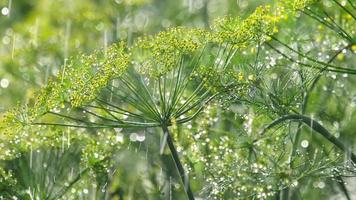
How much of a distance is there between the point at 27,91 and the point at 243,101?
445cm

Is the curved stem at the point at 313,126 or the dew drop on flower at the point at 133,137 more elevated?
the dew drop on flower at the point at 133,137

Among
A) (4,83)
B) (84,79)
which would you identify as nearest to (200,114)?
(84,79)

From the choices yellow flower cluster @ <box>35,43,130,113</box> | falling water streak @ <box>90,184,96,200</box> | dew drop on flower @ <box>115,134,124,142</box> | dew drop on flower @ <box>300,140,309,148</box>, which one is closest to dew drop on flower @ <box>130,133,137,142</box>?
dew drop on flower @ <box>115,134,124,142</box>

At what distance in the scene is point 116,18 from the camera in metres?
14.5

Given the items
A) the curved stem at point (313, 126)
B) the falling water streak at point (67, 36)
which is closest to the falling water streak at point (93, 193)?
the curved stem at point (313, 126)

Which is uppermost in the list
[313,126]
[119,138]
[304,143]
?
[119,138]

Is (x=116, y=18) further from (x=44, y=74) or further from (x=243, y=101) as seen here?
(x=243, y=101)

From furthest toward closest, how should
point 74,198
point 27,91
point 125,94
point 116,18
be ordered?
point 116,18 < point 27,91 < point 74,198 < point 125,94

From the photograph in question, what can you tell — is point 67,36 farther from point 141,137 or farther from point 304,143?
point 304,143

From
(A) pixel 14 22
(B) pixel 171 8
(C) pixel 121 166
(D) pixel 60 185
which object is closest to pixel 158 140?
(C) pixel 121 166

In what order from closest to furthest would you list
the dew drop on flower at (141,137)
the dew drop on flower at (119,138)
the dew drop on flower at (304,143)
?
the dew drop on flower at (304,143), the dew drop on flower at (119,138), the dew drop on flower at (141,137)

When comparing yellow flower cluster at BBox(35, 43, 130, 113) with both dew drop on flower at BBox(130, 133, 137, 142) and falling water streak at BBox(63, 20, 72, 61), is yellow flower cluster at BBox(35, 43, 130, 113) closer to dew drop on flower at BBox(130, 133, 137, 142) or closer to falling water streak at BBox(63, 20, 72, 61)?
dew drop on flower at BBox(130, 133, 137, 142)

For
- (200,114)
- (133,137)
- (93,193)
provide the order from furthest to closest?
(133,137)
(93,193)
(200,114)

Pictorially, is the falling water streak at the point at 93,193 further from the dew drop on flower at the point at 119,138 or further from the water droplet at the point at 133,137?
the water droplet at the point at 133,137
